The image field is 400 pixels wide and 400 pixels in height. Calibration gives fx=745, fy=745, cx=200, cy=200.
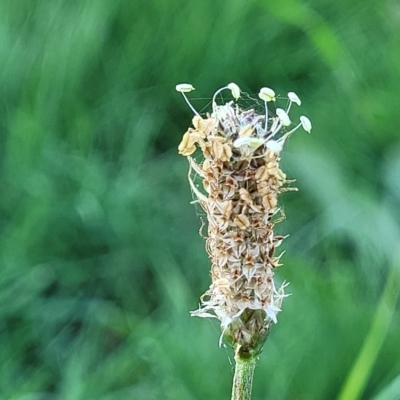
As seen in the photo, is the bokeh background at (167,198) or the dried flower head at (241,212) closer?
the dried flower head at (241,212)

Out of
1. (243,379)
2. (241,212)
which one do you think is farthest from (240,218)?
(243,379)

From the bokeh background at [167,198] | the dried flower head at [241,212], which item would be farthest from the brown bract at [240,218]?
the bokeh background at [167,198]

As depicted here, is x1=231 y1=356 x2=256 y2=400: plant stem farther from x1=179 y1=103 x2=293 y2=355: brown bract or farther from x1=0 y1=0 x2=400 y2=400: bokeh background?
x1=0 y1=0 x2=400 y2=400: bokeh background

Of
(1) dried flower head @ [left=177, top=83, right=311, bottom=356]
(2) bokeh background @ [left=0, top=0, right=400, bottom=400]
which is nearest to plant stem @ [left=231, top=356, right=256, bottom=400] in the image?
(1) dried flower head @ [left=177, top=83, right=311, bottom=356]

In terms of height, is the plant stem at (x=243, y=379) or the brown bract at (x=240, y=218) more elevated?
the brown bract at (x=240, y=218)

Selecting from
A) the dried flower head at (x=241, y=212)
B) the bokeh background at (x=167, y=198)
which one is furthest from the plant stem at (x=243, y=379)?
the bokeh background at (x=167, y=198)

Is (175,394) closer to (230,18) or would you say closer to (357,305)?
(357,305)

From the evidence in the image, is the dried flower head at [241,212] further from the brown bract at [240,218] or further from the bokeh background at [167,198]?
the bokeh background at [167,198]
